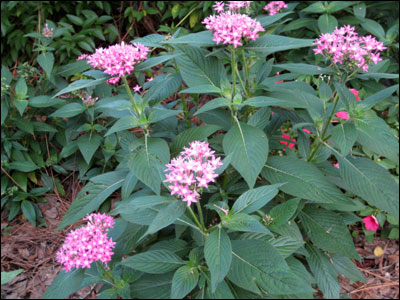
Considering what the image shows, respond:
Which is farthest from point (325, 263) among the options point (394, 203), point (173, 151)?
point (173, 151)

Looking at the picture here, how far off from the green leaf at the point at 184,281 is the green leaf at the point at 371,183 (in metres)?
0.77

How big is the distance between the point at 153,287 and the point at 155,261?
0.80 ft

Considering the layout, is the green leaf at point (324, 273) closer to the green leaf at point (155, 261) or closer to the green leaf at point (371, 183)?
the green leaf at point (371, 183)

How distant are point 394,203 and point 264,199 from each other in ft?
1.89

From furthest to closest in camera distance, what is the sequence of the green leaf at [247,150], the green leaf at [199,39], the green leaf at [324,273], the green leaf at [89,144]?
1. the green leaf at [89,144]
2. the green leaf at [324,273]
3. the green leaf at [199,39]
4. the green leaf at [247,150]

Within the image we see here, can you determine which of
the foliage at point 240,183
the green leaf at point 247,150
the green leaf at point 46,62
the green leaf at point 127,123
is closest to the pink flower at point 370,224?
the foliage at point 240,183

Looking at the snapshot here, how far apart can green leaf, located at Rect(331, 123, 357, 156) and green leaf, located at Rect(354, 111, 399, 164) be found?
0.16ft

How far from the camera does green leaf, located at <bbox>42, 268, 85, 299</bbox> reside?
4.78 feet

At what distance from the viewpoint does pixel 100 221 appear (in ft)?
4.88

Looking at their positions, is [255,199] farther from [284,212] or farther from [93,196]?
[93,196]

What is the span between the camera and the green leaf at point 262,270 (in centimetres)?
129

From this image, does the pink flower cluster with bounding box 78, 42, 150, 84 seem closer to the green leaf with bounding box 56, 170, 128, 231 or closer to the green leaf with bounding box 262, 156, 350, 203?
the green leaf with bounding box 56, 170, 128, 231

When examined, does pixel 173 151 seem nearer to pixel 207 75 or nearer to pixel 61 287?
pixel 207 75

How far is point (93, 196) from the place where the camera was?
170 centimetres
